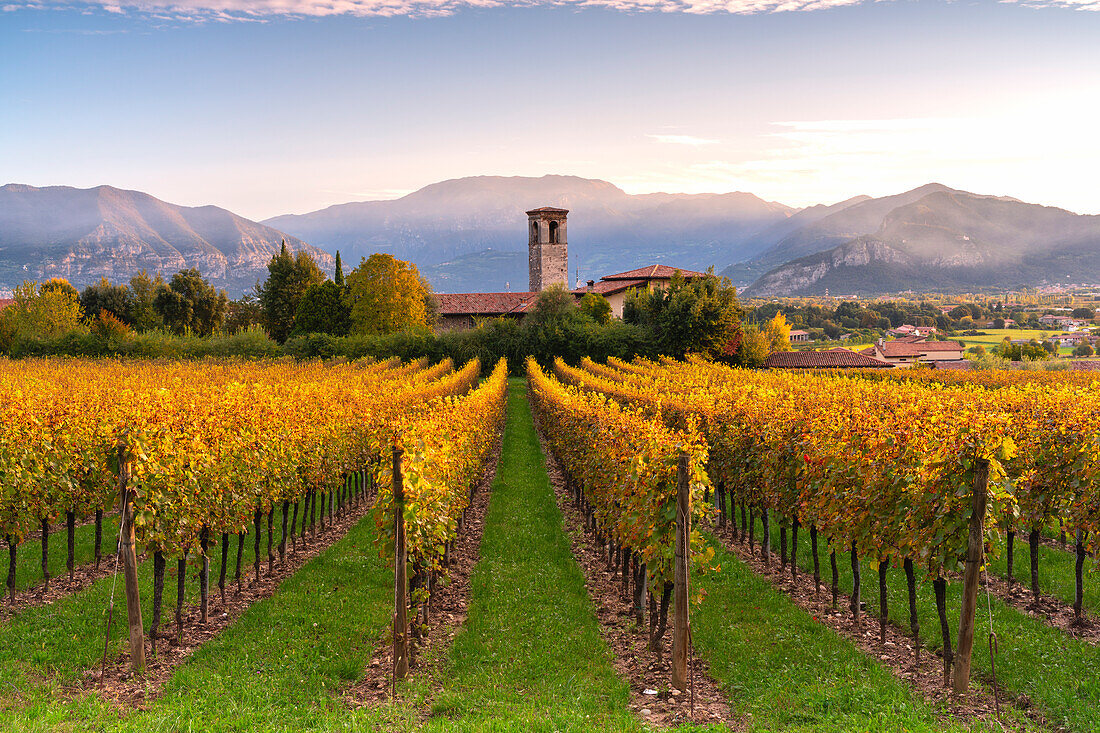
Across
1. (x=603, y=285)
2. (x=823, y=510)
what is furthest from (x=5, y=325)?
(x=823, y=510)

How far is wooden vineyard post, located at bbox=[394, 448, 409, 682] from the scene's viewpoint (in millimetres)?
7336

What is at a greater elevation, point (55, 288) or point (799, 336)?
point (55, 288)

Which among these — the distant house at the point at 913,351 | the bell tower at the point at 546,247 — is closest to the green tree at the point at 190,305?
the bell tower at the point at 546,247

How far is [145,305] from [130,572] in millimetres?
76001

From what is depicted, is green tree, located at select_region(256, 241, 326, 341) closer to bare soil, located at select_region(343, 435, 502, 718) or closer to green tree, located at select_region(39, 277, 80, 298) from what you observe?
green tree, located at select_region(39, 277, 80, 298)

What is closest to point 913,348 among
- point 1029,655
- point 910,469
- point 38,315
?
point 1029,655

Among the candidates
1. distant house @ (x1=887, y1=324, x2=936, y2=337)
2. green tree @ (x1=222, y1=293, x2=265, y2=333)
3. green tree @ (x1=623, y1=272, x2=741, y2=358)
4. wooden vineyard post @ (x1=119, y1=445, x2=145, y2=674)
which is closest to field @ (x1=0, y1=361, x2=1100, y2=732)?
wooden vineyard post @ (x1=119, y1=445, x2=145, y2=674)

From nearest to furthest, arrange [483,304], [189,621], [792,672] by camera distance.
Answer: [792,672] < [189,621] < [483,304]

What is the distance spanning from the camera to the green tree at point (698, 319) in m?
49.5

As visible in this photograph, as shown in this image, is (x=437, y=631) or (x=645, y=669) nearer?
(x=645, y=669)

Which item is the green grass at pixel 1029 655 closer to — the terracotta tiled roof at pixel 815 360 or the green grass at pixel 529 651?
the green grass at pixel 529 651

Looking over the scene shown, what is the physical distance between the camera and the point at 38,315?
54.2m

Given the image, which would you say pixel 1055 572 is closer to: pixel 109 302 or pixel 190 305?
pixel 190 305

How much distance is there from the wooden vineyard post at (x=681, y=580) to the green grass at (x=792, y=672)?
60 centimetres
